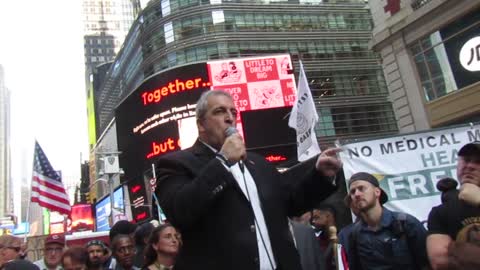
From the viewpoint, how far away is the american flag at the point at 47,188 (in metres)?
14.4

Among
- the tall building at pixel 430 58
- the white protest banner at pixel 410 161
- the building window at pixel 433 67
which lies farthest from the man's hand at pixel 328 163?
the building window at pixel 433 67

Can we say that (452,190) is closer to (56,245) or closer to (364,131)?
(56,245)

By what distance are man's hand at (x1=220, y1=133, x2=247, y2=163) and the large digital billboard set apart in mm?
27150

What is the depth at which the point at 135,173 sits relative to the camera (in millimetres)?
34719

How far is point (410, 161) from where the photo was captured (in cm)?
614

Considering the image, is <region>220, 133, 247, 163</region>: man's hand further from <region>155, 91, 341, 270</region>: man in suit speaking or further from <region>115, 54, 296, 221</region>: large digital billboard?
<region>115, 54, 296, 221</region>: large digital billboard

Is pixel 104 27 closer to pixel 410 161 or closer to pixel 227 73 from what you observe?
pixel 227 73

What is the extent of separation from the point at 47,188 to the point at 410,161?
11.7m

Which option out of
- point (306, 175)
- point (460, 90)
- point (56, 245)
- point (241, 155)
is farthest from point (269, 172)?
point (460, 90)

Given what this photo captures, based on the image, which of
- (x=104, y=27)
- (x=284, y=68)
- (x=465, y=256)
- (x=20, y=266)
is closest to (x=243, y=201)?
(x=465, y=256)

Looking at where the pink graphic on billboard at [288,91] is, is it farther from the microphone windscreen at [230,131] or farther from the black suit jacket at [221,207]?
the microphone windscreen at [230,131]

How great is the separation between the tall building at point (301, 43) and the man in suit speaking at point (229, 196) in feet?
123

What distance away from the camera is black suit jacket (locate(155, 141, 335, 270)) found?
85.3 inches

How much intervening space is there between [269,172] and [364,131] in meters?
41.8
